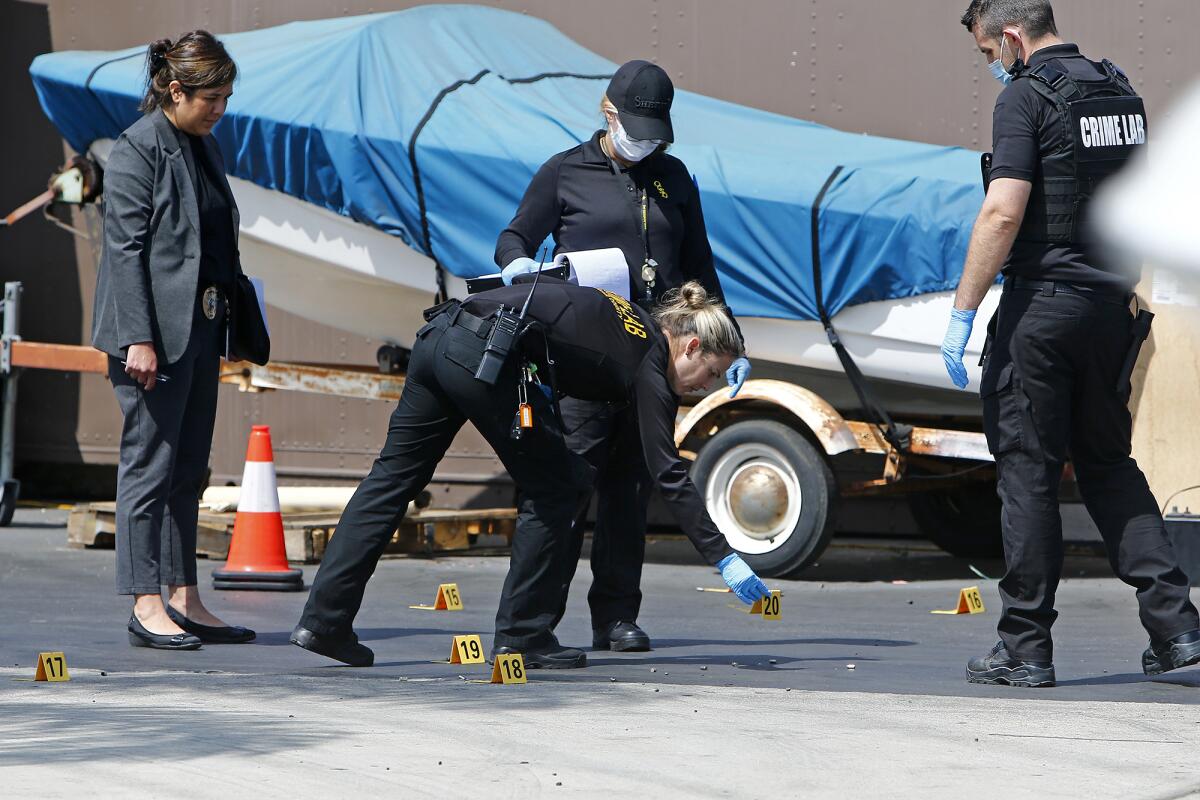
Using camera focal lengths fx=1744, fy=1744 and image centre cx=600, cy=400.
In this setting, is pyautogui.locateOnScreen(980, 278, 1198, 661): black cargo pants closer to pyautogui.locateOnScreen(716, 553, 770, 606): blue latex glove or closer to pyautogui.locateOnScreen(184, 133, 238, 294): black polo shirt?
pyautogui.locateOnScreen(716, 553, 770, 606): blue latex glove

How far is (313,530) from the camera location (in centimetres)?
843

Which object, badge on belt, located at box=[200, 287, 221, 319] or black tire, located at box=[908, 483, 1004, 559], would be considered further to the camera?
black tire, located at box=[908, 483, 1004, 559]

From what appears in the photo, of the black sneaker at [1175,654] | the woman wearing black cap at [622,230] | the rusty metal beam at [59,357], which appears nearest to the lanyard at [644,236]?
the woman wearing black cap at [622,230]

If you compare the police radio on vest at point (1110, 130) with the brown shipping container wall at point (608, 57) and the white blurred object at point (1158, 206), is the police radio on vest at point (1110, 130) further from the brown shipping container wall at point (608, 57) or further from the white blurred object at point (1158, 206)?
the brown shipping container wall at point (608, 57)

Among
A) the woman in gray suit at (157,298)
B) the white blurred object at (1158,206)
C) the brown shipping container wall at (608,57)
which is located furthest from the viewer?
the brown shipping container wall at (608,57)

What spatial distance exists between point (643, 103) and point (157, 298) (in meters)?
1.67

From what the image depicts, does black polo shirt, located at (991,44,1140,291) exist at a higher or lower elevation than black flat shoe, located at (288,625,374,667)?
higher

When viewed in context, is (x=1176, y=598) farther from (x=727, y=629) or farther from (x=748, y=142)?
(x=748, y=142)

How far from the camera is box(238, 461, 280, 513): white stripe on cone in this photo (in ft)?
24.5

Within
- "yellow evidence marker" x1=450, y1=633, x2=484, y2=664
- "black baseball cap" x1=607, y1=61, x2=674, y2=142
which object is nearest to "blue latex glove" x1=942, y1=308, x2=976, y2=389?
"black baseball cap" x1=607, y1=61, x2=674, y2=142

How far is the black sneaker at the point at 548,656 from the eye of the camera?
5172 mm

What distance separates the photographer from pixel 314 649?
498 cm

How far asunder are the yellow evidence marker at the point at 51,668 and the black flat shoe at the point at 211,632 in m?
0.87

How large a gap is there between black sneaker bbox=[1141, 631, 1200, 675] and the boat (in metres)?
2.88
